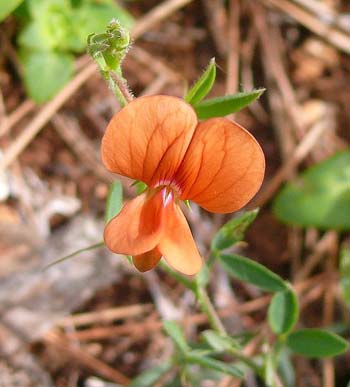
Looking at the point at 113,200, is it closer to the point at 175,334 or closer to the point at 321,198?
the point at 175,334

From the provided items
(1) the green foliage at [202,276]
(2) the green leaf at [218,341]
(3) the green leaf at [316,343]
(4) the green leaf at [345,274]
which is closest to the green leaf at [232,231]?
(1) the green foliage at [202,276]

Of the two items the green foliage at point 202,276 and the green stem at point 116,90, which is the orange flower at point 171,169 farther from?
the green foliage at point 202,276

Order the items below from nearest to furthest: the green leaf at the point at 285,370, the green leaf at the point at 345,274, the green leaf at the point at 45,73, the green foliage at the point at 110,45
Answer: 1. the green foliage at the point at 110,45
2. the green leaf at the point at 285,370
3. the green leaf at the point at 345,274
4. the green leaf at the point at 45,73

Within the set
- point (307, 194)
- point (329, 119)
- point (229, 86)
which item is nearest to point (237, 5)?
point (229, 86)

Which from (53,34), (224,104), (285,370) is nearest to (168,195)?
(224,104)

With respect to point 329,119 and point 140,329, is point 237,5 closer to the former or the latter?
point 329,119

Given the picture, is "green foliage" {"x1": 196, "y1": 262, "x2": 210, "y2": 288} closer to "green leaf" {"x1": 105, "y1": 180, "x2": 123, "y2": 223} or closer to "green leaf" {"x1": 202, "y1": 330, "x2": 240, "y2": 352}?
"green leaf" {"x1": 202, "y1": 330, "x2": 240, "y2": 352}
